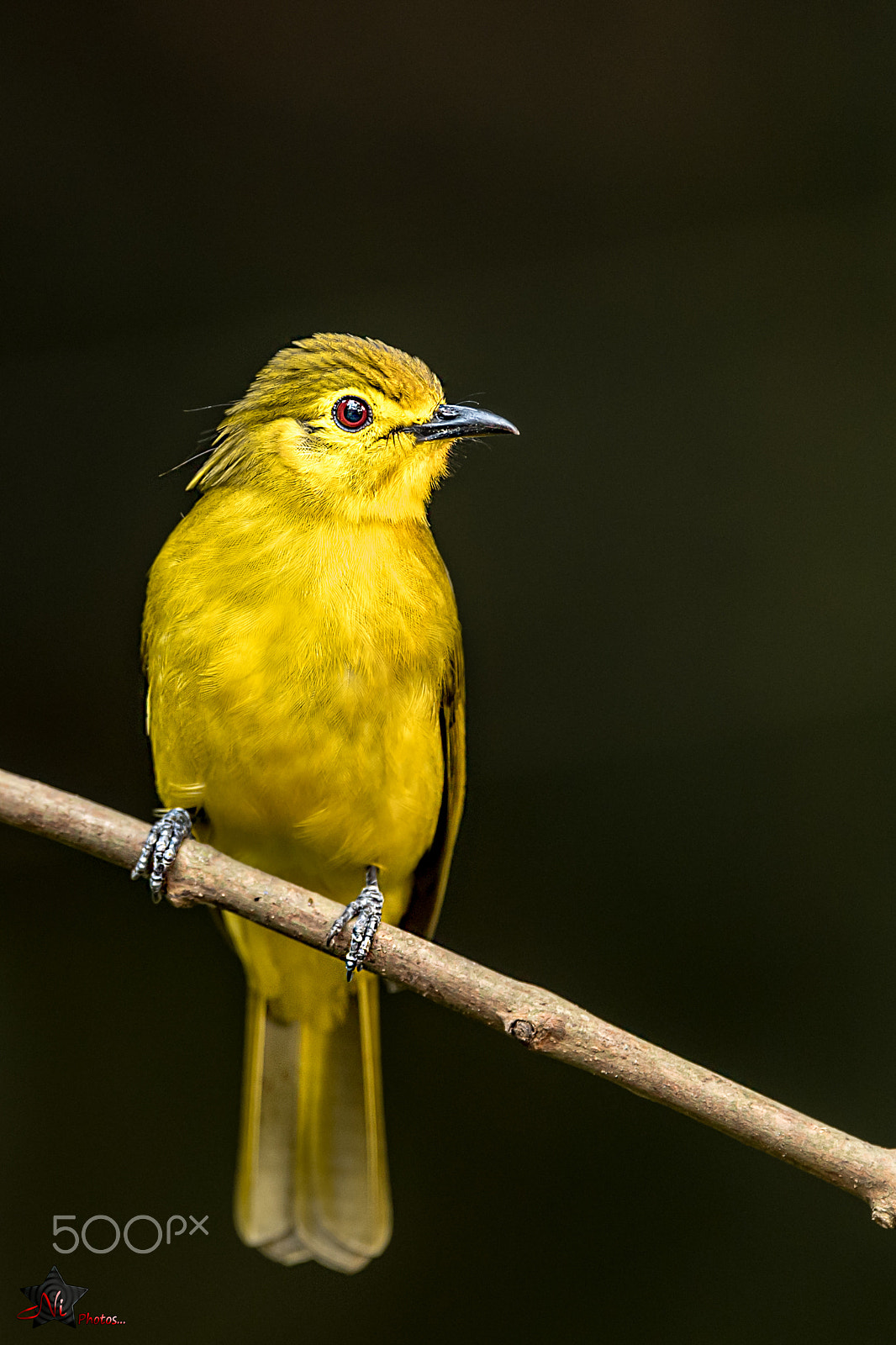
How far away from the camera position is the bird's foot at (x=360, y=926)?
209cm

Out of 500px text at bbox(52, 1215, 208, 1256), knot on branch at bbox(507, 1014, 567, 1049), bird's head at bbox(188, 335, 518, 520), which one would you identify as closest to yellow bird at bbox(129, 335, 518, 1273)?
bird's head at bbox(188, 335, 518, 520)

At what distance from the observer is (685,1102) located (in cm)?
178

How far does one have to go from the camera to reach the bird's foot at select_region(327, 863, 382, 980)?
209 cm

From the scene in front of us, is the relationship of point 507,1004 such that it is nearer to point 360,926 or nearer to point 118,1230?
point 360,926

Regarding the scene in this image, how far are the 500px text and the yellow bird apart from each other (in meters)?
1.13

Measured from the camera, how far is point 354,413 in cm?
226

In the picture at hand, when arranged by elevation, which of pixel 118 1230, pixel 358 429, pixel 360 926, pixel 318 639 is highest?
pixel 358 429

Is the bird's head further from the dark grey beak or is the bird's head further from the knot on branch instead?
the knot on branch

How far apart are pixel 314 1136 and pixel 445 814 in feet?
2.65

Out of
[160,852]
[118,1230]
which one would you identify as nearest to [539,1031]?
[160,852]

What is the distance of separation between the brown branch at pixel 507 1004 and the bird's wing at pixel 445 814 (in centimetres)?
58

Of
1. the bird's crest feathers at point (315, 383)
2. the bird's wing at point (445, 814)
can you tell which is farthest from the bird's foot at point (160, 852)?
the bird's crest feathers at point (315, 383)

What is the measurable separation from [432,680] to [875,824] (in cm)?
171

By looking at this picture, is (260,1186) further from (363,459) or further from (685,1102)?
(363,459)
